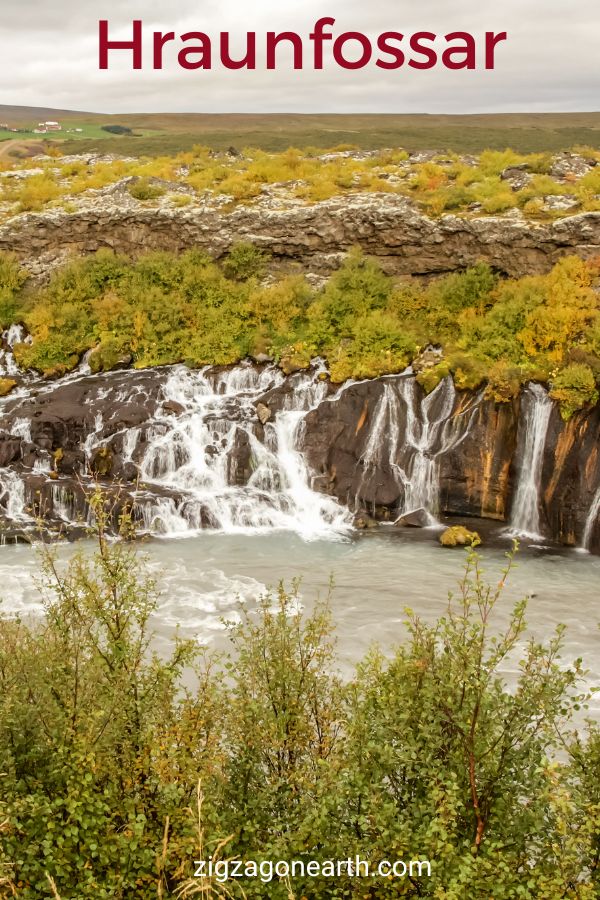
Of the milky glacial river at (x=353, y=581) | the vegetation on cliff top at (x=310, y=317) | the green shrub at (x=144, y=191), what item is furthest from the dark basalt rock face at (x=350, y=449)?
the green shrub at (x=144, y=191)

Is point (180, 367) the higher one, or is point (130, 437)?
point (180, 367)

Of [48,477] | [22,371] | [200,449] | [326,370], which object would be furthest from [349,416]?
[22,371]

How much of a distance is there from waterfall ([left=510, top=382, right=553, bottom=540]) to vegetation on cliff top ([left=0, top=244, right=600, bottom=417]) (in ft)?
2.84

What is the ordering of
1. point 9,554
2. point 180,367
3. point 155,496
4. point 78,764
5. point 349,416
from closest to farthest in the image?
point 78,764 → point 9,554 → point 155,496 → point 349,416 → point 180,367

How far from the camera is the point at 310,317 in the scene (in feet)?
111

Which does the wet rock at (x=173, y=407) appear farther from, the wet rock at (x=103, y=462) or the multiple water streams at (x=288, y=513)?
the wet rock at (x=103, y=462)

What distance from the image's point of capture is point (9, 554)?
24797 mm

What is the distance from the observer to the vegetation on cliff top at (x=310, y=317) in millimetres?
28844

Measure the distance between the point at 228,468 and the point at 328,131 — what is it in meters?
77.1

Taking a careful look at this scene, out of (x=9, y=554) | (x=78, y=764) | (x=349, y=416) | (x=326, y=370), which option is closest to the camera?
(x=78, y=764)

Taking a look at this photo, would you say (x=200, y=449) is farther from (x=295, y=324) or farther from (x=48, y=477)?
(x=295, y=324)

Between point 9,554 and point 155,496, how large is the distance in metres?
5.17

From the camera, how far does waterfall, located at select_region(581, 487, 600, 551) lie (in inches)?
985

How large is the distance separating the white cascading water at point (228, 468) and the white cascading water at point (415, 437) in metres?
2.45
